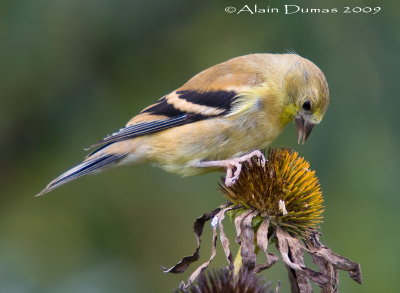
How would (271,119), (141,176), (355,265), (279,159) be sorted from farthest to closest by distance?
(141,176)
(271,119)
(279,159)
(355,265)

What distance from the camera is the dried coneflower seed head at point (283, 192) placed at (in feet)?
10.6

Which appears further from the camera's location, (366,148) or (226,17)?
(226,17)

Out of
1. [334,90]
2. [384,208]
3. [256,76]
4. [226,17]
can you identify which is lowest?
[384,208]

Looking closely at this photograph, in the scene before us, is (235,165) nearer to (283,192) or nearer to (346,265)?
(283,192)

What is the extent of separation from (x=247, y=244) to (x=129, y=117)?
2.79 meters

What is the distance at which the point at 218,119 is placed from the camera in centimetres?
408

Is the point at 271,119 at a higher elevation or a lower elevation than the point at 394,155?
higher

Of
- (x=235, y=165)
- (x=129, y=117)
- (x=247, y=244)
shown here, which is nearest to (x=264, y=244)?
(x=247, y=244)

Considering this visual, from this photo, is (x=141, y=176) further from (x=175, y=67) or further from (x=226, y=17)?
(x=226, y=17)

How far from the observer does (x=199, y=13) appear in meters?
5.55

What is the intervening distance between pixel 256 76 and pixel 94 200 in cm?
201

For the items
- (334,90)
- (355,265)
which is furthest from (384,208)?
(355,265)

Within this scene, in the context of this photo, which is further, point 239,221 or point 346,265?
point 239,221

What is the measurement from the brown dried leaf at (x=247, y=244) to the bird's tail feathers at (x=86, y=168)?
128cm
